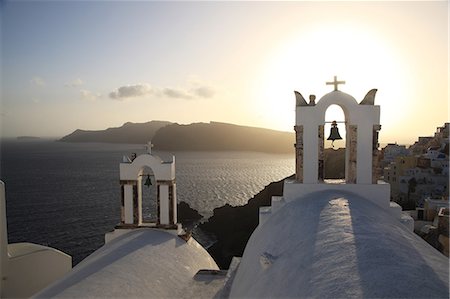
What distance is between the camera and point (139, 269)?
23.7 feet

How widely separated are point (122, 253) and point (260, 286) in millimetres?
4390

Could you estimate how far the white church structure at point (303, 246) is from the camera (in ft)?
11.4

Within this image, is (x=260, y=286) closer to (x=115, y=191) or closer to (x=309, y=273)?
(x=309, y=273)

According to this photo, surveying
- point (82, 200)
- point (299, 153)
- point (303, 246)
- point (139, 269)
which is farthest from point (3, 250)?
point (82, 200)

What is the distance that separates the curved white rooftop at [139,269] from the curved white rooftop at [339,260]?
2046 mm

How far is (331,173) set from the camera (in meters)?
35.6

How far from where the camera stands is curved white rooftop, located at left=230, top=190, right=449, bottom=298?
124 inches

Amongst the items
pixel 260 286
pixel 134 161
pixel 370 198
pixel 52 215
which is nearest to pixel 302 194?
pixel 370 198

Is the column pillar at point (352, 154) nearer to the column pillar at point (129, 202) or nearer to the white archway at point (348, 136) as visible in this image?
the white archway at point (348, 136)

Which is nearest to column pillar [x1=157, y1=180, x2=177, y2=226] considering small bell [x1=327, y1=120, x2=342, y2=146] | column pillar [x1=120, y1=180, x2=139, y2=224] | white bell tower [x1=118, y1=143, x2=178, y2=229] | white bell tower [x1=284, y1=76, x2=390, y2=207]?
white bell tower [x1=118, y1=143, x2=178, y2=229]

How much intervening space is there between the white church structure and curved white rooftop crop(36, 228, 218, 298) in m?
0.03

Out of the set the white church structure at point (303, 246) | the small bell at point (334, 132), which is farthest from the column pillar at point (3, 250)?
the small bell at point (334, 132)

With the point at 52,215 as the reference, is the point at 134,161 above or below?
above

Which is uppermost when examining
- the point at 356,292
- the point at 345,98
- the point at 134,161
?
the point at 345,98
